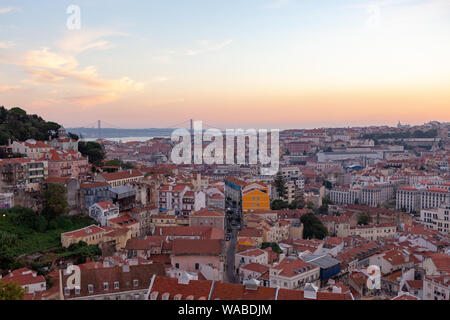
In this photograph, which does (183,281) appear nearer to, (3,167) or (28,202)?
(28,202)

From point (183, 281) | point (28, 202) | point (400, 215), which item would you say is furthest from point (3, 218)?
point (400, 215)

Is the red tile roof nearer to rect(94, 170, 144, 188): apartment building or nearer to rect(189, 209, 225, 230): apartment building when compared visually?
rect(189, 209, 225, 230): apartment building

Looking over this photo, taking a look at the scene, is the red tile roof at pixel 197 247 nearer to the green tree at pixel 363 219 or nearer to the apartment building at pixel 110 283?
the apartment building at pixel 110 283

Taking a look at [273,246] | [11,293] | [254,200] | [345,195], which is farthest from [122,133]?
[11,293]

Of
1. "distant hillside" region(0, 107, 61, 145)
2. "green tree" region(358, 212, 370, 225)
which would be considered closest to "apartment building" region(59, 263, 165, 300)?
"distant hillside" region(0, 107, 61, 145)

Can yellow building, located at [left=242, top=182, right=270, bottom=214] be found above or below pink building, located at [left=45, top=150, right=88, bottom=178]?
below

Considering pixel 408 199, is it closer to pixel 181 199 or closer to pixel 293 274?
pixel 181 199

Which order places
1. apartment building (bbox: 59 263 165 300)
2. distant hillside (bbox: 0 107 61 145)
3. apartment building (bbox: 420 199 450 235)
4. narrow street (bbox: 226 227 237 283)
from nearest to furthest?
apartment building (bbox: 59 263 165 300) → narrow street (bbox: 226 227 237 283) → apartment building (bbox: 420 199 450 235) → distant hillside (bbox: 0 107 61 145)
